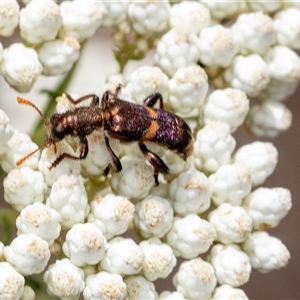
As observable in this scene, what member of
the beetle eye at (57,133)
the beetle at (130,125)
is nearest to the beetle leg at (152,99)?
the beetle at (130,125)

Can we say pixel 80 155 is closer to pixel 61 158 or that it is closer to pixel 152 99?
pixel 61 158

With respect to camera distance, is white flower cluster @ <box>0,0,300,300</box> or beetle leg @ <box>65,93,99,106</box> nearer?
white flower cluster @ <box>0,0,300,300</box>

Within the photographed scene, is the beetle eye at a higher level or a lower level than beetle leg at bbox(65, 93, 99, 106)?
higher

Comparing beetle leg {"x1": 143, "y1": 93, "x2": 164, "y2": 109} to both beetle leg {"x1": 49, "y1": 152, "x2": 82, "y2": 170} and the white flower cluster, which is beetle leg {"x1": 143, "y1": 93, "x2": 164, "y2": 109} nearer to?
the white flower cluster

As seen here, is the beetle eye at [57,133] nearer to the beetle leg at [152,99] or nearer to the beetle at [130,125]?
the beetle at [130,125]

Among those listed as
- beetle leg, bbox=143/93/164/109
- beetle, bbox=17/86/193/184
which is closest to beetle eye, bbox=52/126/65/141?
beetle, bbox=17/86/193/184

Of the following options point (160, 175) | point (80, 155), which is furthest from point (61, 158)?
point (160, 175)

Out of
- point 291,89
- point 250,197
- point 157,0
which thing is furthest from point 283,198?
point 157,0
